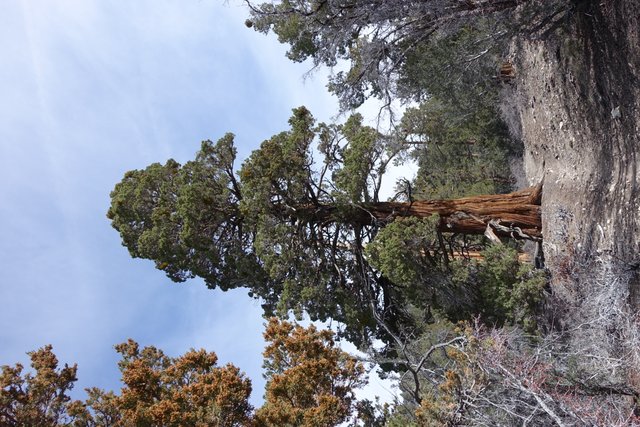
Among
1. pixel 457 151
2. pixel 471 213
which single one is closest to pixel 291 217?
pixel 471 213

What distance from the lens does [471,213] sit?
13094 millimetres

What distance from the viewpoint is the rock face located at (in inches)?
397

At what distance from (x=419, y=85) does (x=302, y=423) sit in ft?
24.1

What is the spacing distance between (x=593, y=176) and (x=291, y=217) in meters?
5.97

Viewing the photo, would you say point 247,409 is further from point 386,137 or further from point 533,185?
point 533,185

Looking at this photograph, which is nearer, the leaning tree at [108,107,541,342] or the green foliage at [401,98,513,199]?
the leaning tree at [108,107,541,342]

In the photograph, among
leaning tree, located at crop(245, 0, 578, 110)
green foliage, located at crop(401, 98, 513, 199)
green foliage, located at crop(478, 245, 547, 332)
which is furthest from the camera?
green foliage, located at crop(401, 98, 513, 199)

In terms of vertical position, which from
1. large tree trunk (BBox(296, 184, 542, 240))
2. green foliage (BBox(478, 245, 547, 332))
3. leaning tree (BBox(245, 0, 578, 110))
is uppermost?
leaning tree (BBox(245, 0, 578, 110))

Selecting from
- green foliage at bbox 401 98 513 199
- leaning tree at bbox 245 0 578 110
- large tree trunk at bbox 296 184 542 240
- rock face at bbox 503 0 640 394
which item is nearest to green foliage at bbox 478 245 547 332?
rock face at bbox 503 0 640 394

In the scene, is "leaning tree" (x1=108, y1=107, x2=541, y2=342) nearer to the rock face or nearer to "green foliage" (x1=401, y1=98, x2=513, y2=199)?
the rock face

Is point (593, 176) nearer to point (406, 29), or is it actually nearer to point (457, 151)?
point (406, 29)

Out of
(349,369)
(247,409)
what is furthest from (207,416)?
(349,369)

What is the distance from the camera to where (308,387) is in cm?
1062

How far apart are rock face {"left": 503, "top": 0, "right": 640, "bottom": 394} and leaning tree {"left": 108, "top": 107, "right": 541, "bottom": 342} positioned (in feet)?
4.31
